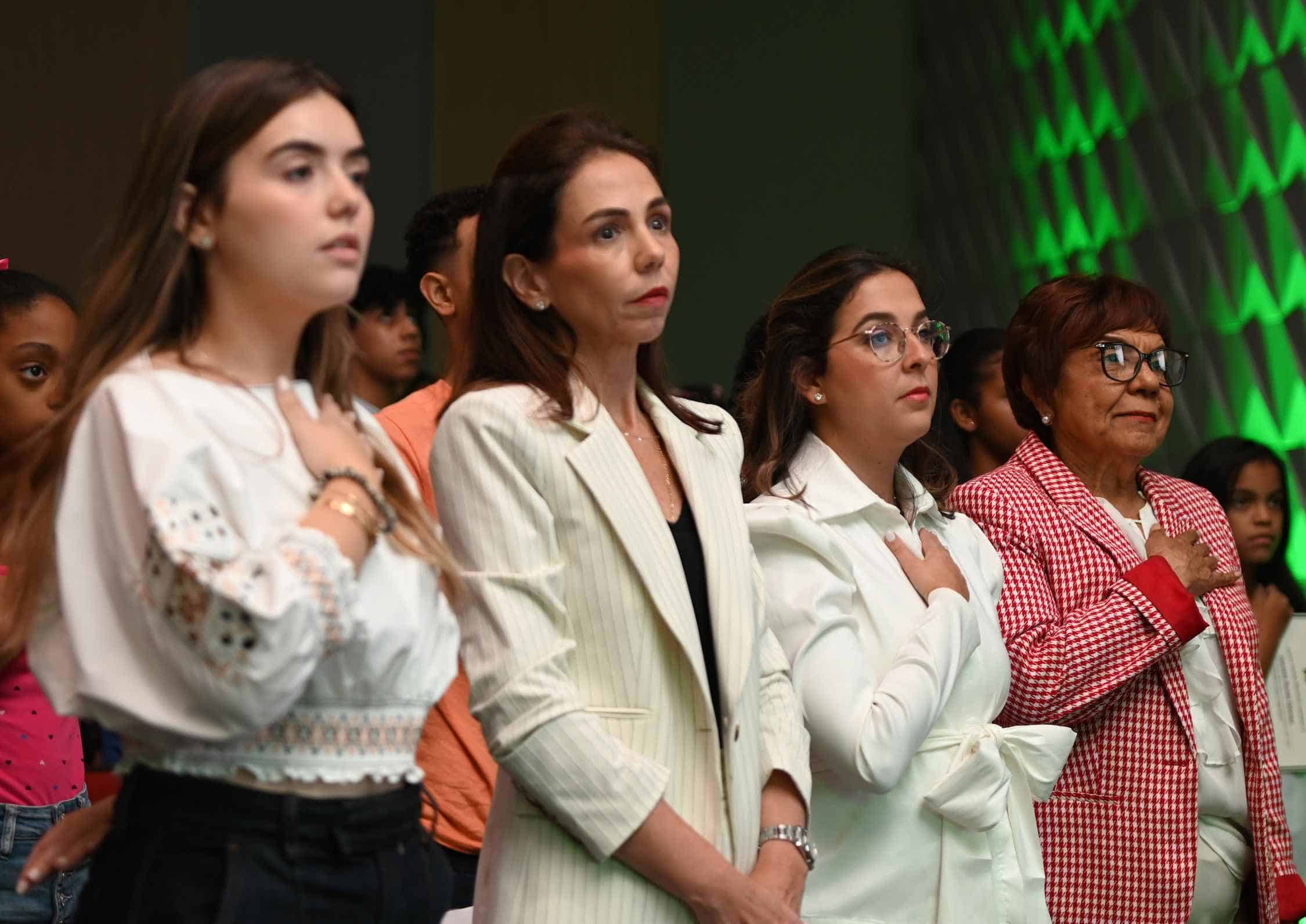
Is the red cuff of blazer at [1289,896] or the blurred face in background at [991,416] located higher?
the blurred face in background at [991,416]

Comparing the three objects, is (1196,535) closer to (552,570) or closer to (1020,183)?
(552,570)

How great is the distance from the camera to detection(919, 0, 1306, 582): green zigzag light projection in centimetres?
428

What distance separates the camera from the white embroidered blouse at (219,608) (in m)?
1.43

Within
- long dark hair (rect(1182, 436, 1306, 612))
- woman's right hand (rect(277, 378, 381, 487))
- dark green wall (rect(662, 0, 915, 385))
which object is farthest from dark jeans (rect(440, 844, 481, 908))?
dark green wall (rect(662, 0, 915, 385))

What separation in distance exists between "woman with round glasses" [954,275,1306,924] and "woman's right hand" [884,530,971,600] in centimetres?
28

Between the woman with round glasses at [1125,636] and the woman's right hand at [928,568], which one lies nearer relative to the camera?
the woman's right hand at [928,568]

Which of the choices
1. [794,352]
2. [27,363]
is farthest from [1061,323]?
[27,363]

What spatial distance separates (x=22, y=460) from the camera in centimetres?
164

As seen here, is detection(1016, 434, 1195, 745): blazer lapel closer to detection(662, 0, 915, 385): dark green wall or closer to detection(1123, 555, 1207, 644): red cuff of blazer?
detection(1123, 555, 1207, 644): red cuff of blazer

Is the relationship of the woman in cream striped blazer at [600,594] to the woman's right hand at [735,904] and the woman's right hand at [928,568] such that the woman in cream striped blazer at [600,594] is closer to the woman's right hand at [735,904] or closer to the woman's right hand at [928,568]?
the woman's right hand at [735,904]

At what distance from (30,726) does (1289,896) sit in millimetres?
2076

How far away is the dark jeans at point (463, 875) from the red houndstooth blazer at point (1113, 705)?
939 mm

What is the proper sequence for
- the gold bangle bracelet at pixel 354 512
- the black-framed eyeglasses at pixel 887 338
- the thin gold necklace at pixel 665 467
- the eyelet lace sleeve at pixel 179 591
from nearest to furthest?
the eyelet lace sleeve at pixel 179 591
the gold bangle bracelet at pixel 354 512
the thin gold necklace at pixel 665 467
the black-framed eyeglasses at pixel 887 338

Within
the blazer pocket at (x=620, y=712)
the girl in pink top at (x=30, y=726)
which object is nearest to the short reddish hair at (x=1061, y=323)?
the blazer pocket at (x=620, y=712)
